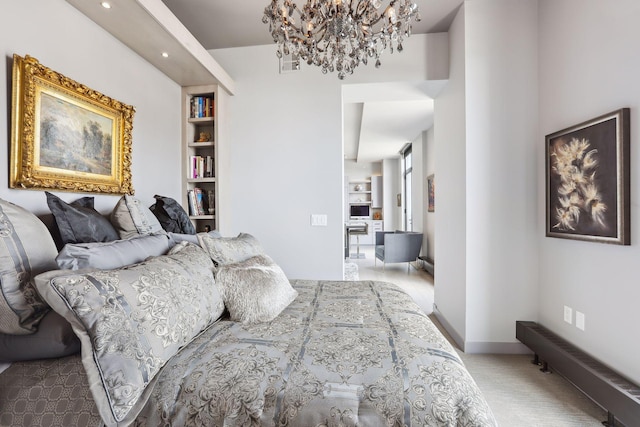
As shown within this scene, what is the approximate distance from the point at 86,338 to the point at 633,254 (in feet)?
8.51

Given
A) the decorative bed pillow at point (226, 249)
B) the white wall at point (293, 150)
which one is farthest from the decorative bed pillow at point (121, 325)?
the white wall at point (293, 150)

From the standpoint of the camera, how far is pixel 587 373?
5.60 feet

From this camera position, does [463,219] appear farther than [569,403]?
Yes

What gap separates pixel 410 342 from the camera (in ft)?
3.72

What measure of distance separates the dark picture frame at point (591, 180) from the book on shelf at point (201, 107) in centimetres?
303

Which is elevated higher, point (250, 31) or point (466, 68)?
point (250, 31)

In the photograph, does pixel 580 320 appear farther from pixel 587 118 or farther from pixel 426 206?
pixel 426 206

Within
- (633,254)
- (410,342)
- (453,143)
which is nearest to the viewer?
(410,342)

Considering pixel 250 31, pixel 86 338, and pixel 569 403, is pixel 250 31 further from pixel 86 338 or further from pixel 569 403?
pixel 569 403

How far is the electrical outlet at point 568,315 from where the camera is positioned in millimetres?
2066

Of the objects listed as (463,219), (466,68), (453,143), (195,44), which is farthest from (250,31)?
(463,219)

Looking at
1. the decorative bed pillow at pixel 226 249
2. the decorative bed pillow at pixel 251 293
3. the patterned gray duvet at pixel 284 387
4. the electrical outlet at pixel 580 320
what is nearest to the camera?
the patterned gray duvet at pixel 284 387

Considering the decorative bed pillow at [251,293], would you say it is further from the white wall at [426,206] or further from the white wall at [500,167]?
the white wall at [426,206]

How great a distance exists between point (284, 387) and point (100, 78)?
2268mm
